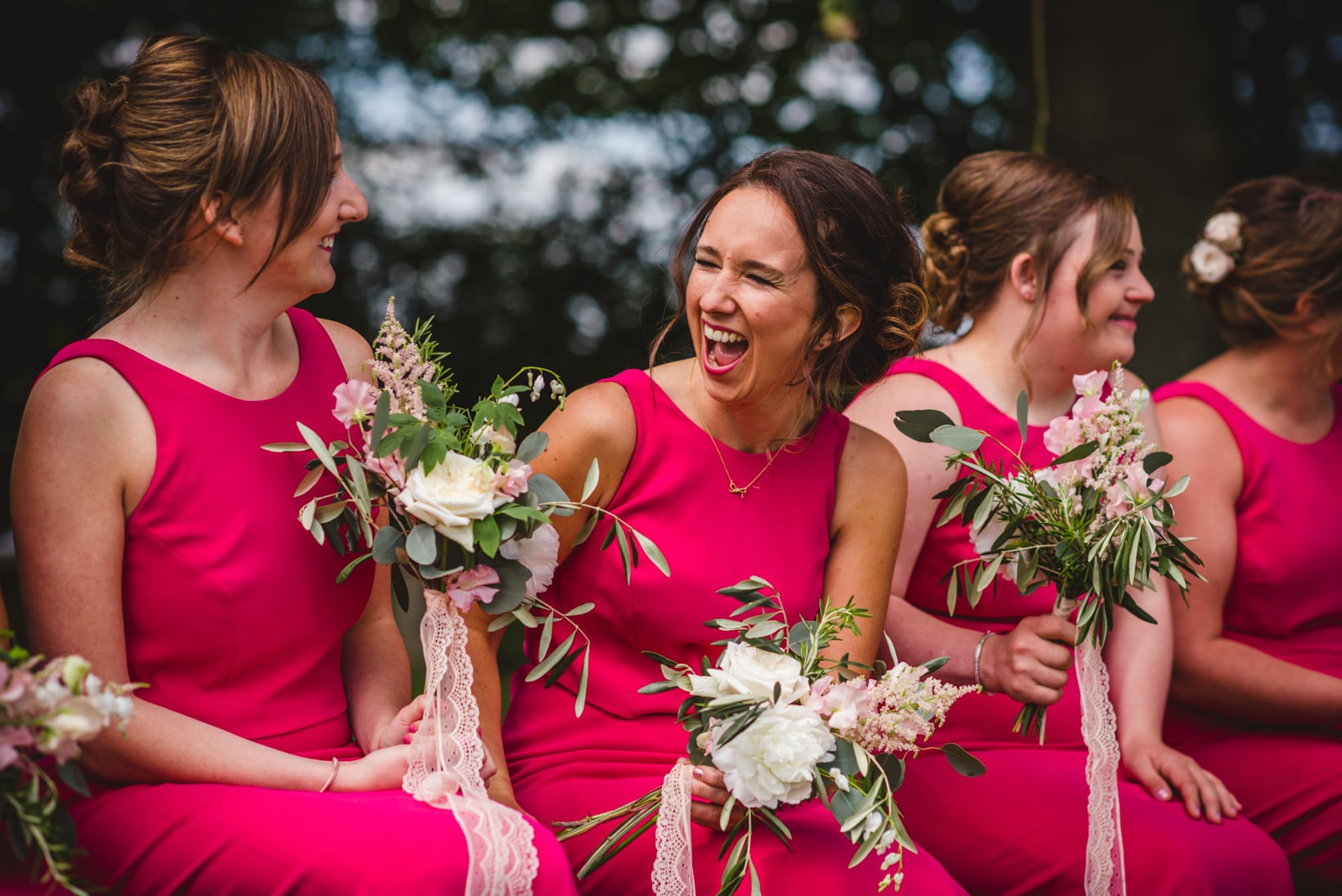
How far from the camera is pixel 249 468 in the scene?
2453 millimetres

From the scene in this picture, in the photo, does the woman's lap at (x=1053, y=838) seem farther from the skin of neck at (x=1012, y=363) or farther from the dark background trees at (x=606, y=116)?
the dark background trees at (x=606, y=116)

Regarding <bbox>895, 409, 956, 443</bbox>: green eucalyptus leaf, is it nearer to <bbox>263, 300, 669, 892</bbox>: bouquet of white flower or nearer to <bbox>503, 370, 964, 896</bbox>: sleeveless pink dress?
<bbox>503, 370, 964, 896</bbox>: sleeveless pink dress

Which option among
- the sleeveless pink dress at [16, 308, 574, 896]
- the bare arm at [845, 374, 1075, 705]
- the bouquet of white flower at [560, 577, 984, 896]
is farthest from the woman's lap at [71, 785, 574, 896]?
the bare arm at [845, 374, 1075, 705]

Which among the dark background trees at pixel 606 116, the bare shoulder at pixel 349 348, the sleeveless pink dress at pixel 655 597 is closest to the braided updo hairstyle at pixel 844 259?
the sleeveless pink dress at pixel 655 597

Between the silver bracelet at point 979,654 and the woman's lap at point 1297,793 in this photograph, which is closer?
the silver bracelet at point 979,654

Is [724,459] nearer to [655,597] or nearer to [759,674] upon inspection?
[655,597]

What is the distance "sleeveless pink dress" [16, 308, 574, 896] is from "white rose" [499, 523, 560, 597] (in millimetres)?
460

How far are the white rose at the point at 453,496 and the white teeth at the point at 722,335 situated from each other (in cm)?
77

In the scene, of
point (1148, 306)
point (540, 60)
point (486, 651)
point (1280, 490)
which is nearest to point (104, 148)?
point (486, 651)

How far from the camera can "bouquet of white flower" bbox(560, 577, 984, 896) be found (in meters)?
2.21

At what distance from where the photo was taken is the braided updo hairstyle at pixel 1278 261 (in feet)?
12.0

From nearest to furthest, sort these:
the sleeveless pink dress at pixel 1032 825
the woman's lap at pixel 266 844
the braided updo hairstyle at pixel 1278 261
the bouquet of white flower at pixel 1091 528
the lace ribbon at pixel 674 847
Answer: the woman's lap at pixel 266 844, the lace ribbon at pixel 674 847, the bouquet of white flower at pixel 1091 528, the sleeveless pink dress at pixel 1032 825, the braided updo hairstyle at pixel 1278 261

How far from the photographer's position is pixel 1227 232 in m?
3.77

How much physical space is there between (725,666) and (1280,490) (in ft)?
6.90
